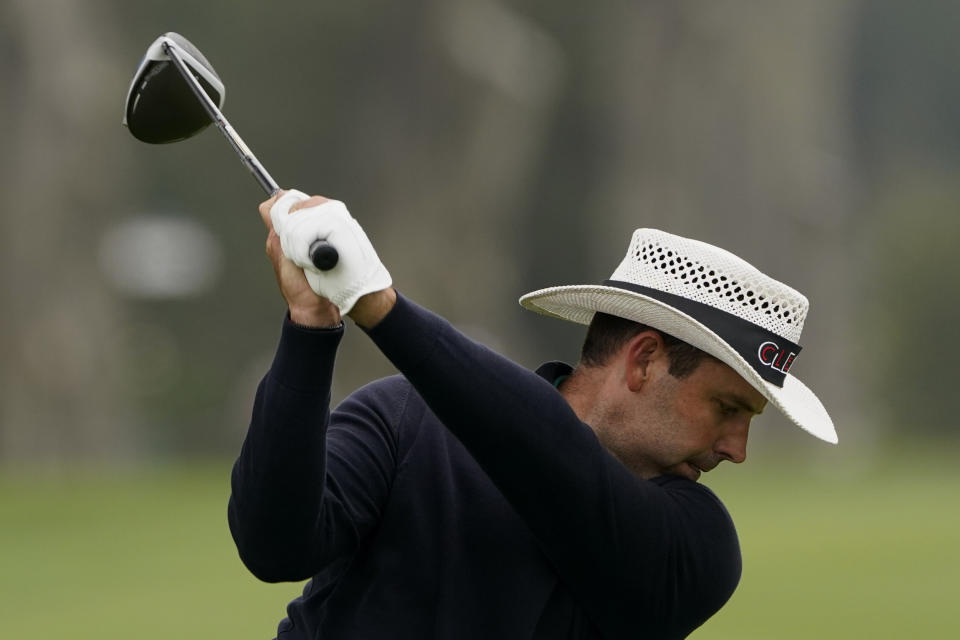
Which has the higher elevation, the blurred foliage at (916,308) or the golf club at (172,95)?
the blurred foliage at (916,308)

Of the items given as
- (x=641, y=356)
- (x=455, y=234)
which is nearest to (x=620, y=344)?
(x=641, y=356)

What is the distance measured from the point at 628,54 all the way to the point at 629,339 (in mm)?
18600

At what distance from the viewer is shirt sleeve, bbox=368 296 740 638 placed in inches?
90.9

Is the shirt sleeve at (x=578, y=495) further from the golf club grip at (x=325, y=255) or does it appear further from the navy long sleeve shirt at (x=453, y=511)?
the golf club grip at (x=325, y=255)

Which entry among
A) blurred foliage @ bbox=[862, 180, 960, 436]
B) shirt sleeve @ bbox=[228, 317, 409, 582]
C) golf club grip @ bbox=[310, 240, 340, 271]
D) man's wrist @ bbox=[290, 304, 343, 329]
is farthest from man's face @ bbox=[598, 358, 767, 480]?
blurred foliage @ bbox=[862, 180, 960, 436]

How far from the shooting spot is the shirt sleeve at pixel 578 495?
2.31 m

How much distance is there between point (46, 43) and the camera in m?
16.3

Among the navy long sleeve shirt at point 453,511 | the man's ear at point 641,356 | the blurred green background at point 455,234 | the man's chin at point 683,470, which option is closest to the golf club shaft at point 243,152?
the navy long sleeve shirt at point 453,511

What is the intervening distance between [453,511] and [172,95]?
860 millimetres

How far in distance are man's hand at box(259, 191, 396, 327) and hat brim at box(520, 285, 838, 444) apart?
631 mm

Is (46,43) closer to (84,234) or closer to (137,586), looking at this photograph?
(84,234)

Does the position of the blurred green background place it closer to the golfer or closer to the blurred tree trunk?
the blurred tree trunk

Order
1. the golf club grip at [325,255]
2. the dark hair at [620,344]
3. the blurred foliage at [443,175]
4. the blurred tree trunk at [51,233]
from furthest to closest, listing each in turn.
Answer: the blurred foliage at [443,175] < the blurred tree trunk at [51,233] < the dark hair at [620,344] < the golf club grip at [325,255]

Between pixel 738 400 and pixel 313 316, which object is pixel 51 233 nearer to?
pixel 738 400
